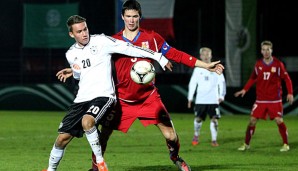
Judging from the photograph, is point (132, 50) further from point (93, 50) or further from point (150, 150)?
point (150, 150)

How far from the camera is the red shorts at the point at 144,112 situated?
10219mm

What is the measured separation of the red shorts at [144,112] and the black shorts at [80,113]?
1.62 ft

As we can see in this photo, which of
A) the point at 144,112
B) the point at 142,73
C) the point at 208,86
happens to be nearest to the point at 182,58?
the point at 142,73

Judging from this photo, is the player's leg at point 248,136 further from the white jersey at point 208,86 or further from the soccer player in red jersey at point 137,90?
the soccer player in red jersey at point 137,90

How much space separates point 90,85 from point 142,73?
0.66 metres

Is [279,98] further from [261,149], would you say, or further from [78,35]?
[78,35]

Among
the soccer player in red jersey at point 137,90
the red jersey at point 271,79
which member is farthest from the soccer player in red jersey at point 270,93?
the soccer player in red jersey at point 137,90

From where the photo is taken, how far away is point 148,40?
10.3 metres

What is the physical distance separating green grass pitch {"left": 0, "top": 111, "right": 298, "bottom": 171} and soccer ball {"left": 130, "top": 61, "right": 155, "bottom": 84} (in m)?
1.91

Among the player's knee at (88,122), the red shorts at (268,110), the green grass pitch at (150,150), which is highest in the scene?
the player's knee at (88,122)

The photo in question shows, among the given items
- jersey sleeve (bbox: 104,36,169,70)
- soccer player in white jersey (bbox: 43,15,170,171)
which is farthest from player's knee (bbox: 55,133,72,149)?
jersey sleeve (bbox: 104,36,169,70)

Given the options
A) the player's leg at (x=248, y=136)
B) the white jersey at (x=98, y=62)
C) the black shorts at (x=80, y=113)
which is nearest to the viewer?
the black shorts at (x=80, y=113)

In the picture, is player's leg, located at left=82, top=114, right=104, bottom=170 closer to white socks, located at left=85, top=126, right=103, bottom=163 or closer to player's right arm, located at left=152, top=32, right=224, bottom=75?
white socks, located at left=85, top=126, right=103, bottom=163

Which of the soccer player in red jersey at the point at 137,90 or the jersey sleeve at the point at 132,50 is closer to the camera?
the jersey sleeve at the point at 132,50
